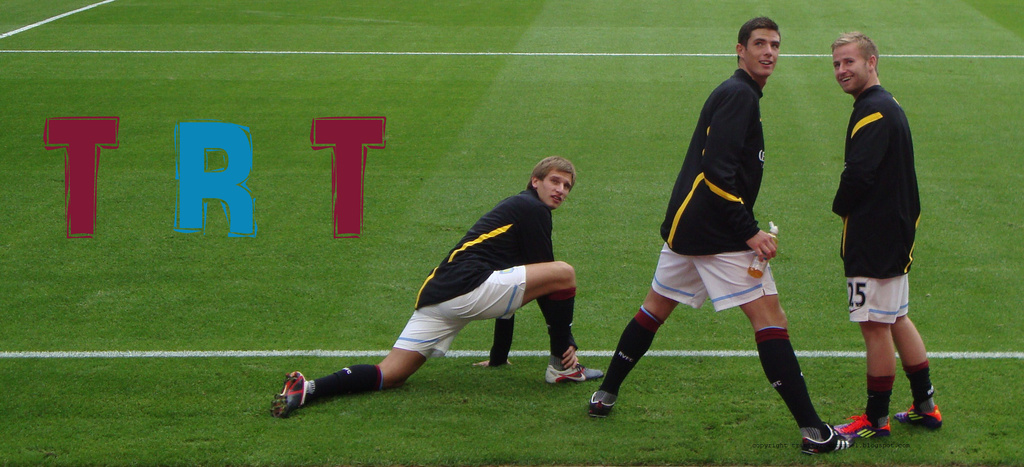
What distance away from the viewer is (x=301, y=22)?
62.0 feet

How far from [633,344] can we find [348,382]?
151cm

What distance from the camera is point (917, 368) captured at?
4.82m

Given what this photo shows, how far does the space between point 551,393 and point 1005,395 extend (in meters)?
2.40

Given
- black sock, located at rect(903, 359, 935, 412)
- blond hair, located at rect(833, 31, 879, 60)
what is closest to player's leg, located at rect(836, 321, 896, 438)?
black sock, located at rect(903, 359, 935, 412)

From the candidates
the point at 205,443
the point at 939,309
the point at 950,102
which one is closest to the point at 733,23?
the point at 950,102

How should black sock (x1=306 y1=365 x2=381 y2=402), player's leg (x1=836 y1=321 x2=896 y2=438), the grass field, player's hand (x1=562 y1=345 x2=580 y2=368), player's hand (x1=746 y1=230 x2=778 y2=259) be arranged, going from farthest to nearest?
player's hand (x1=562 y1=345 x2=580 y2=368), black sock (x1=306 y1=365 x2=381 y2=402), the grass field, player's leg (x1=836 y1=321 x2=896 y2=438), player's hand (x1=746 y1=230 x2=778 y2=259)

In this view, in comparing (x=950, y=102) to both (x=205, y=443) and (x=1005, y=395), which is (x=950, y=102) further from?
(x=205, y=443)

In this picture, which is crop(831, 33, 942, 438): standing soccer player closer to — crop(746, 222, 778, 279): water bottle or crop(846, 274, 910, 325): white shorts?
crop(846, 274, 910, 325): white shorts

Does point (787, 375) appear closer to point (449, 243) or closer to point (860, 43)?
point (860, 43)

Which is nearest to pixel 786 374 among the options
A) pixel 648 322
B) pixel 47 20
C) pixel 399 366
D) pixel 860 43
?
pixel 648 322

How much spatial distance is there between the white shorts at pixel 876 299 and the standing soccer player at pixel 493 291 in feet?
4.83

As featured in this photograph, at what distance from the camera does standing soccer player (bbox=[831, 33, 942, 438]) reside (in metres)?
4.47

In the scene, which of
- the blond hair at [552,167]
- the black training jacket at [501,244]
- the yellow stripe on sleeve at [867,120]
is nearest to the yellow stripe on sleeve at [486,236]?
the black training jacket at [501,244]

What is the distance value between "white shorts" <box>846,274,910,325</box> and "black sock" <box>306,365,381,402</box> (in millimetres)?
2450
